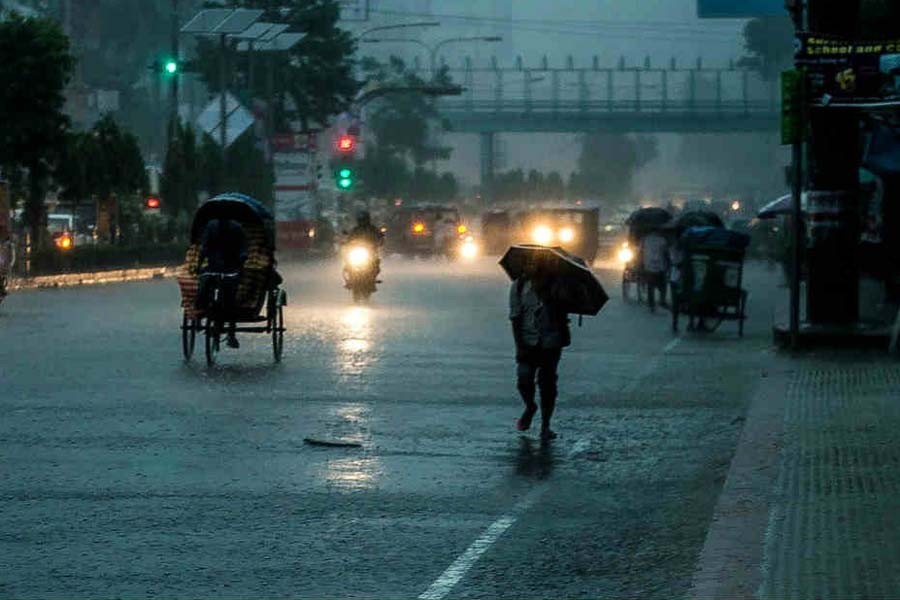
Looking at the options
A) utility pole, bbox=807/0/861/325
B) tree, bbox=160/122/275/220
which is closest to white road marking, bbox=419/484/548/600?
utility pole, bbox=807/0/861/325

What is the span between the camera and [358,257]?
36938 millimetres

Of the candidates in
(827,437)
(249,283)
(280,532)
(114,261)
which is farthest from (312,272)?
(280,532)

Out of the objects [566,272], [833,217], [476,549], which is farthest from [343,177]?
[476,549]

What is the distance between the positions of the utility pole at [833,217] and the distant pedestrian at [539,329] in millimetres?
10109

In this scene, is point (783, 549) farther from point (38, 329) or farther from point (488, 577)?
point (38, 329)

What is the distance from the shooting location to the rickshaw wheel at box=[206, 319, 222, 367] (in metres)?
22.2

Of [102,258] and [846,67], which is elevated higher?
[846,67]

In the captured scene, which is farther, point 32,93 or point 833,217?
point 32,93

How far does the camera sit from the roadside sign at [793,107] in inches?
934

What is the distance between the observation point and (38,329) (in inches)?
1110

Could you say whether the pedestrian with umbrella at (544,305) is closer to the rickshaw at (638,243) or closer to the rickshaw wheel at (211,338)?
the rickshaw wheel at (211,338)

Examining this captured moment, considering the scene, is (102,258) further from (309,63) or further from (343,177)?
(309,63)

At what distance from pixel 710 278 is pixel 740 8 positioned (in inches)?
257

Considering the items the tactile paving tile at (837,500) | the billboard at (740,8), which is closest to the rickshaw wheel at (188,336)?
the tactile paving tile at (837,500)
